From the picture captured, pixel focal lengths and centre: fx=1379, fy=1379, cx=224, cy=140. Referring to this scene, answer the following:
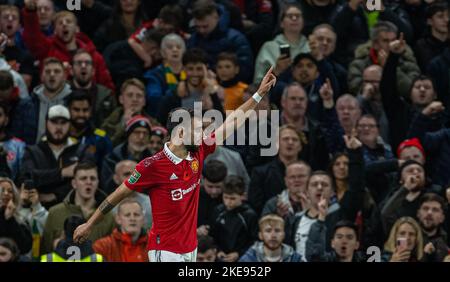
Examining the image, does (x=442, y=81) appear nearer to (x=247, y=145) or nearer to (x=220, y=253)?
(x=247, y=145)

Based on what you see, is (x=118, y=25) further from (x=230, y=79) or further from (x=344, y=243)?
(x=344, y=243)

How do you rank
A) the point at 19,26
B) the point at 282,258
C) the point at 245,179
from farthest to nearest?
the point at 19,26
the point at 245,179
the point at 282,258

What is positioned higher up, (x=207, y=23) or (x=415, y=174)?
(x=207, y=23)

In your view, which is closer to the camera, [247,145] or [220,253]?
[220,253]

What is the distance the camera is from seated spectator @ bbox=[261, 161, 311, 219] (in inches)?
610

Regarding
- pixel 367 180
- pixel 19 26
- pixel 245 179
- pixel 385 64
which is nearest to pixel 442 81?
pixel 385 64

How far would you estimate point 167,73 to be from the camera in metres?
17.2

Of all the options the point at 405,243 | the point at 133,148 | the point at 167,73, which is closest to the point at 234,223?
the point at 133,148

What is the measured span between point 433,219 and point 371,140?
1568 millimetres

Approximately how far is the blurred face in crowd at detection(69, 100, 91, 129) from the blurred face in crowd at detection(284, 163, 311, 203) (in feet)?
8.34

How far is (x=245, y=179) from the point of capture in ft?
52.9

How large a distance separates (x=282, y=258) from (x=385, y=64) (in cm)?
334

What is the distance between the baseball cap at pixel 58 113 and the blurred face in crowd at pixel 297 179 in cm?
265

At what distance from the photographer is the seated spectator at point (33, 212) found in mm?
15133
